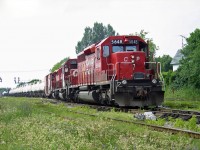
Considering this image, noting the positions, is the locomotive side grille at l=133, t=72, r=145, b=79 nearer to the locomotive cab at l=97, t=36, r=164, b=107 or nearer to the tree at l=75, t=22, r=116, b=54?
the locomotive cab at l=97, t=36, r=164, b=107

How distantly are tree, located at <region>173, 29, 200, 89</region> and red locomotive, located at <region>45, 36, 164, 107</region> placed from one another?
11.1 meters

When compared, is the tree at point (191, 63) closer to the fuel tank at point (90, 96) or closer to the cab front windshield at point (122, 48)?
the fuel tank at point (90, 96)

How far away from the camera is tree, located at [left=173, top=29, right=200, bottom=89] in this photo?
98.4 ft

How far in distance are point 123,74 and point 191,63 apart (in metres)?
14.2

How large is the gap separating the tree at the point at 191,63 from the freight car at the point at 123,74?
1108 cm

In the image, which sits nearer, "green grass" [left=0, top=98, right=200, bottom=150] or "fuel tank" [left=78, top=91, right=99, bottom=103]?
"green grass" [left=0, top=98, right=200, bottom=150]

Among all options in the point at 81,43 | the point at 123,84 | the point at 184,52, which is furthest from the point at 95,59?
the point at 81,43

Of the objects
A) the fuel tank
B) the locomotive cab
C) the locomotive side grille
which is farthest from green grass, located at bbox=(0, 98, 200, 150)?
the fuel tank

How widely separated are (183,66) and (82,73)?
11.1m

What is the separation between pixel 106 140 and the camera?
795cm

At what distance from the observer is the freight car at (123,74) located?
16.9m

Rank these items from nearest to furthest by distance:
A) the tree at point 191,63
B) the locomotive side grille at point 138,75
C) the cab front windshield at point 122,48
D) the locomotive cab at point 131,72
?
1. the locomotive cab at point 131,72
2. the locomotive side grille at point 138,75
3. the cab front windshield at point 122,48
4. the tree at point 191,63

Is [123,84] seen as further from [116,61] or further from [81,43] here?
[81,43]

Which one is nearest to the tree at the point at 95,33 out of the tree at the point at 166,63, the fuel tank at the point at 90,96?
the tree at the point at 166,63
